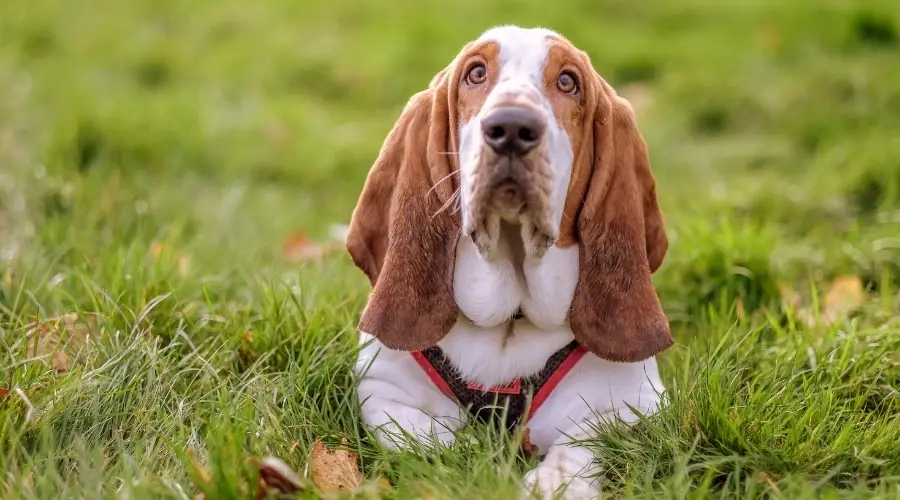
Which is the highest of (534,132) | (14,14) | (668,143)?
(534,132)

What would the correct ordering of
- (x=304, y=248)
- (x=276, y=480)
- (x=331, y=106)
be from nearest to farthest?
(x=276, y=480) → (x=304, y=248) → (x=331, y=106)

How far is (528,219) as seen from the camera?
2.61m

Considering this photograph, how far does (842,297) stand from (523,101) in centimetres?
205

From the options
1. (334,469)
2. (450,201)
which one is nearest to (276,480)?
(334,469)

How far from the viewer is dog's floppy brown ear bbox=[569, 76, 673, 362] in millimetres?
2777

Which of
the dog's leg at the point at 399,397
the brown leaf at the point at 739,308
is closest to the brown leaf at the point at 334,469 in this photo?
the dog's leg at the point at 399,397

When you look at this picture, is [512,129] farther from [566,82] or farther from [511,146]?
[566,82]

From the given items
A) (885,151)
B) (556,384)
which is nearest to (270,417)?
(556,384)

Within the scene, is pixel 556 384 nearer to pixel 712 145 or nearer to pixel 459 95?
pixel 459 95

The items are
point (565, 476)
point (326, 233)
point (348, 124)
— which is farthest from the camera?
point (348, 124)

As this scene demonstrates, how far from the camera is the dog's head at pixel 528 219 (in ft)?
8.83

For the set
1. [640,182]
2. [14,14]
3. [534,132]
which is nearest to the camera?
[534,132]

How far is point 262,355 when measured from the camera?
3.08 m

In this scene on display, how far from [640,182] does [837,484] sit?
98cm
